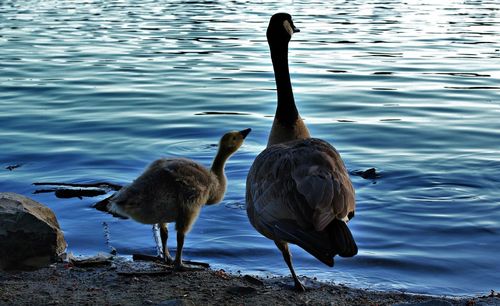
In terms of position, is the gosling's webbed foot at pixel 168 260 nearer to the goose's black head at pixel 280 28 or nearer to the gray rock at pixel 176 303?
the gray rock at pixel 176 303

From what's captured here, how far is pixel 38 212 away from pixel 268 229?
104 inches

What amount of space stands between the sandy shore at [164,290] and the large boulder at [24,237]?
0.83ft

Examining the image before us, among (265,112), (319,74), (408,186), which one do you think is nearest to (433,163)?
(408,186)

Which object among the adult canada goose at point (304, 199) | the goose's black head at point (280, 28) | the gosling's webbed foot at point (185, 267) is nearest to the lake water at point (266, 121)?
the gosling's webbed foot at point (185, 267)

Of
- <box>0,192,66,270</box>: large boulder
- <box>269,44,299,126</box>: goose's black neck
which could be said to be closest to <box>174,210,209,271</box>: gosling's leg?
<box>0,192,66,270</box>: large boulder

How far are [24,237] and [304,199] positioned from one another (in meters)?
2.91

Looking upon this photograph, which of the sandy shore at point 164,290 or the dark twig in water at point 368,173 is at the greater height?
the sandy shore at point 164,290

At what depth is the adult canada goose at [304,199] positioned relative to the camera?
5750mm

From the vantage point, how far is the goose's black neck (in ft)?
27.5

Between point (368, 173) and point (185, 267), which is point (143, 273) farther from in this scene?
point (368, 173)

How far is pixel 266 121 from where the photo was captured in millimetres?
15492

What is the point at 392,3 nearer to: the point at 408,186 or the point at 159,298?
the point at 408,186

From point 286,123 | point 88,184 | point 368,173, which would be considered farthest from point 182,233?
point 368,173

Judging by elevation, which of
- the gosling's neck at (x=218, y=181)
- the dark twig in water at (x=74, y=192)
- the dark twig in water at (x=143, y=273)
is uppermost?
the gosling's neck at (x=218, y=181)
